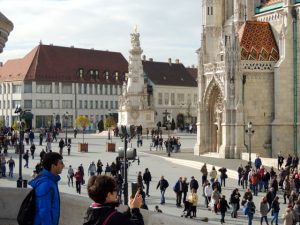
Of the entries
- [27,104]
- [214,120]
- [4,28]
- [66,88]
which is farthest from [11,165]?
[66,88]

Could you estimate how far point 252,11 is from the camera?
44031mm

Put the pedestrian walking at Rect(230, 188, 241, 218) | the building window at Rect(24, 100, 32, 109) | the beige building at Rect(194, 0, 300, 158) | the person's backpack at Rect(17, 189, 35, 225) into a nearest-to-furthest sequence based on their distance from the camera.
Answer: the person's backpack at Rect(17, 189, 35, 225) → the pedestrian walking at Rect(230, 188, 241, 218) → the beige building at Rect(194, 0, 300, 158) → the building window at Rect(24, 100, 32, 109)

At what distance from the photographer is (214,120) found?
43750 mm

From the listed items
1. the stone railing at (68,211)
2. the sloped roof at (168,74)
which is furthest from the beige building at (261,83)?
the sloped roof at (168,74)

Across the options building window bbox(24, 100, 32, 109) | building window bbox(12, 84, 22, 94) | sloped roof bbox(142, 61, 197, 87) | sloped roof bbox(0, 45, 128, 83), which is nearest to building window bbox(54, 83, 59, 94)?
sloped roof bbox(0, 45, 128, 83)

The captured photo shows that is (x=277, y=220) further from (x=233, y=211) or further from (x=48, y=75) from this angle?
(x=48, y=75)

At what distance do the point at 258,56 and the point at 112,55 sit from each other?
6352 centimetres

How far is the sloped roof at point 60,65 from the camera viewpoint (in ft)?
297

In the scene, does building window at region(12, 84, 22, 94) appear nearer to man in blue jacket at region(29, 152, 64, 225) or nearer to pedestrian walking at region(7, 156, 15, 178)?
pedestrian walking at region(7, 156, 15, 178)

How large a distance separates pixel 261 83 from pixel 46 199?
36.3 m

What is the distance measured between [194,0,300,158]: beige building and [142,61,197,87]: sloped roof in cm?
5761

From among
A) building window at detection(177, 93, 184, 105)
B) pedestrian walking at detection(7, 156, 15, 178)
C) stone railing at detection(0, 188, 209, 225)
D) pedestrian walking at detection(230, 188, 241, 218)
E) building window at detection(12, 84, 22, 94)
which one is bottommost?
pedestrian walking at detection(230, 188, 241, 218)

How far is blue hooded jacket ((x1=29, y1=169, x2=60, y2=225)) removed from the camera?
5.29 m

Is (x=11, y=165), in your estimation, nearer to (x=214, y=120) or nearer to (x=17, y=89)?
(x=214, y=120)
